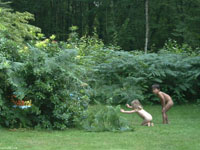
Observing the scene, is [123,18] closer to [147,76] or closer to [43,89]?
[147,76]

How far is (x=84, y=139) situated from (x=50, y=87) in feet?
5.37

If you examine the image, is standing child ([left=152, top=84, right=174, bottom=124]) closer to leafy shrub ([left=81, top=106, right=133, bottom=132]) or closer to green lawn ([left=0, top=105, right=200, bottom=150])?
green lawn ([left=0, top=105, right=200, bottom=150])

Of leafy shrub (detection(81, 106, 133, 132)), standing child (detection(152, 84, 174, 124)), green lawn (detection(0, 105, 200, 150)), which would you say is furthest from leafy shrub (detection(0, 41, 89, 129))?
standing child (detection(152, 84, 174, 124))

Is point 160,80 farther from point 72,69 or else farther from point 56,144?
point 56,144

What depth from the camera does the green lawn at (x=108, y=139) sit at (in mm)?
6691

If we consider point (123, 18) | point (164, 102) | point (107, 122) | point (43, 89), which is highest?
point (123, 18)

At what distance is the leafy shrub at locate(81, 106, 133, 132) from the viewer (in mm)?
8517

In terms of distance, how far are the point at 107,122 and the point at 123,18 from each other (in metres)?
34.4

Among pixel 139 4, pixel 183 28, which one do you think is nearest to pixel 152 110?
pixel 183 28

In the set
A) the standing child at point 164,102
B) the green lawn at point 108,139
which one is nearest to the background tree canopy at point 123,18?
the standing child at point 164,102

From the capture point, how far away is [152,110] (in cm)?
1349

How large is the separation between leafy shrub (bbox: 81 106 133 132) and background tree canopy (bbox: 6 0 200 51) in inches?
784

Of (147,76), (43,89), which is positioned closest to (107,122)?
(43,89)

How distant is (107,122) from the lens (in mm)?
8625
